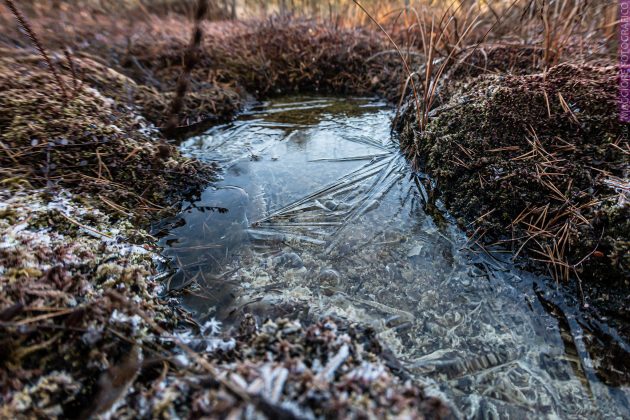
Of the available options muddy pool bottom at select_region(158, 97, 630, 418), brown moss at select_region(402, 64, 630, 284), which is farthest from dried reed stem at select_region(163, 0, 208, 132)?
brown moss at select_region(402, 64, 630, 284)

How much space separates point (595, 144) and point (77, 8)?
1057cm

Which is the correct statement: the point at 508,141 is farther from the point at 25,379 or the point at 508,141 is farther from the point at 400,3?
the point at 400,3

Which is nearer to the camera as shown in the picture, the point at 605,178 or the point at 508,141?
the point at 605,178

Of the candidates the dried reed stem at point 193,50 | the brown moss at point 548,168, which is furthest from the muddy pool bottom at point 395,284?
the dried reed stem at point 193,50

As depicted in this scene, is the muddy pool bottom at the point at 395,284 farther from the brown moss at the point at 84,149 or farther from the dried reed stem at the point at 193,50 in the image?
the dried reed stem at the point at 193,50

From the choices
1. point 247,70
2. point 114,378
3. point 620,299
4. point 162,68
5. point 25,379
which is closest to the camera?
point 25,379

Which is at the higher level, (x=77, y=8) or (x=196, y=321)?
(x=77, y=8)

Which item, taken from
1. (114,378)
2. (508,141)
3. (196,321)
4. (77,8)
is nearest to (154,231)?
(196,321)

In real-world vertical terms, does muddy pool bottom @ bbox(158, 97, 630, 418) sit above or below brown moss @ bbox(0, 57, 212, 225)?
below

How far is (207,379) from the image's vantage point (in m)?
1.38

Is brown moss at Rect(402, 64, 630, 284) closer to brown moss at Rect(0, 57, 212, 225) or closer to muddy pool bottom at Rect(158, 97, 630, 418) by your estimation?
muddy pool bottom at Rect(158, 97, 630, 418)

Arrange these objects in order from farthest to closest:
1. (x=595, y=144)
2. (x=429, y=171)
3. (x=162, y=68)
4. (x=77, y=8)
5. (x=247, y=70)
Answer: (x=77, y=8)
(x=247, y=70)
(x=162, y=68)
(x=429, y=171)
(x=595, y=144)

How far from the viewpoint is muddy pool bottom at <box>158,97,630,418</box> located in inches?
71.9

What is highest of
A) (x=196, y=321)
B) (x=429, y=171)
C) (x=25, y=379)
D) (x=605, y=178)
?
(x=605, y=178)
